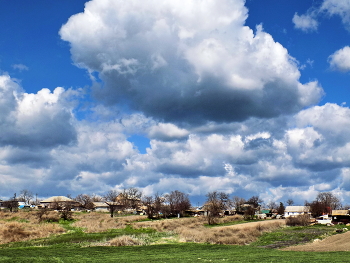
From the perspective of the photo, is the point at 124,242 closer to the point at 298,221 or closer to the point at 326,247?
the point at 326,247

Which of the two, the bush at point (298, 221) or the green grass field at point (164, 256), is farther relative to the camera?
the bush at point (298, 221)

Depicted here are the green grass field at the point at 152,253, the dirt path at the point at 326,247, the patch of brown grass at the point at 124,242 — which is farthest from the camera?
the patch of brown grass at the point at 124,242

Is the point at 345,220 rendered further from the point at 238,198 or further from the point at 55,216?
the point at 238,198

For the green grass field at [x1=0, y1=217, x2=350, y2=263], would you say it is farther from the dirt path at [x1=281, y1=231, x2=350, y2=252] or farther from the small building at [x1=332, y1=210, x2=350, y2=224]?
the small building at [x1=332, y1=210, x2=350, y2=224]

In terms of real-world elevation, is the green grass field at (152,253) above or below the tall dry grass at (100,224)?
above

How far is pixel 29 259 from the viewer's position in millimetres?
25328

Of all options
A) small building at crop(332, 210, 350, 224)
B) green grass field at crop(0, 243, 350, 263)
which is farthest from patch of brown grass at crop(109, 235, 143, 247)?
small building at crop(332, 210, 350, 224)

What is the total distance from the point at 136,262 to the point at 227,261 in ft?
21.8

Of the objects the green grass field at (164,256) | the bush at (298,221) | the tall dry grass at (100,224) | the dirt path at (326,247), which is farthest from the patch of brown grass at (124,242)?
the bush at (298,221)

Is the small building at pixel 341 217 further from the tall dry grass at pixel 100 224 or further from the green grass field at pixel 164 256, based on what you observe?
the green grass field at pixel 164 256

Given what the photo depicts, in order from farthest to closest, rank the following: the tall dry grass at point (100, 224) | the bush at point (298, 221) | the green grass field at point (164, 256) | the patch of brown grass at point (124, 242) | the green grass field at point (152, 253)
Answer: the bush at point (298, 221) < the tall dry grass at point (100, 224) < the patch of brown grass at point (124, 242) < the green grass field at point (152, 253) < the green grass field at point (164, 256)

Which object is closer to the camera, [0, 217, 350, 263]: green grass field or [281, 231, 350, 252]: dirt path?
[0, 217, 350, 263]: green grass field

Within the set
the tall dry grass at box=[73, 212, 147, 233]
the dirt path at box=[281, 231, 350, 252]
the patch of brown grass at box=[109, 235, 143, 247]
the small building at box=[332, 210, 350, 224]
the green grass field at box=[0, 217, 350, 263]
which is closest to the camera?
the green grass field at box=[0, 217, 350, 263]

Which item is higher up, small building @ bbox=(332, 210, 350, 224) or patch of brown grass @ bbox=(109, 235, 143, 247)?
patch of brown grass @ bbox=(109, 235, 143, 247)
